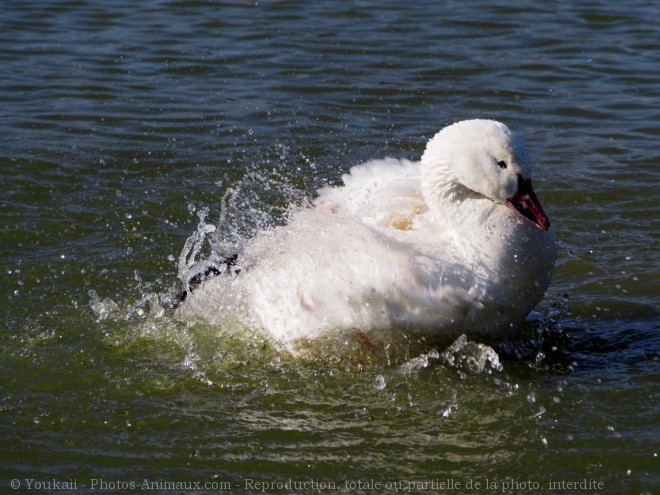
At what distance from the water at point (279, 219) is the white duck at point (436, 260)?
30cm

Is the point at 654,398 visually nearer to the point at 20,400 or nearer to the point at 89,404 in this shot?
the point at 89,404

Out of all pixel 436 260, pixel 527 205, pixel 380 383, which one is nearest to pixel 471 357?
pixel 380 383

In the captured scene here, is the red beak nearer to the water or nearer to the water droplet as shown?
the water

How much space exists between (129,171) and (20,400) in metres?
3.70

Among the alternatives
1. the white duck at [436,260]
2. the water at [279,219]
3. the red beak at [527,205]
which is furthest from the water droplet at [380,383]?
A: the red beak at [527,205]

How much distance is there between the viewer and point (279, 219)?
735 cm

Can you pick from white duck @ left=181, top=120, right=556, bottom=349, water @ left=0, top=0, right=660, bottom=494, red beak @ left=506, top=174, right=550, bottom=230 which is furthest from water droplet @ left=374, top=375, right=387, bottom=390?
red beak @ left=506, top=174, right=550, bottom=230

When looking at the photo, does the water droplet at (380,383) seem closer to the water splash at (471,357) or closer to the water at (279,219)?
the water at (279,219)

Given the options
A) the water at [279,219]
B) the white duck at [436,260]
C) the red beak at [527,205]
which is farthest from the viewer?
the red beak at [527,205]

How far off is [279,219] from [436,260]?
7.15 feet

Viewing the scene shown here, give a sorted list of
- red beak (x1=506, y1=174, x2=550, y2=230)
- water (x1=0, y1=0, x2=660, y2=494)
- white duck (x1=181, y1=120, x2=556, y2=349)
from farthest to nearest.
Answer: red beak (x1=506, y1=174, x2=550, y2=230) < white duck (x1=181, y1=120, x2=556, y2=349) < water (x1=0, y1=0, x2=660, y2=494)

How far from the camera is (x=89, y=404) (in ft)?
17.4

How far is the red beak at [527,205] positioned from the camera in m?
5.51

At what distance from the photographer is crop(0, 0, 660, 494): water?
489 centimetres
